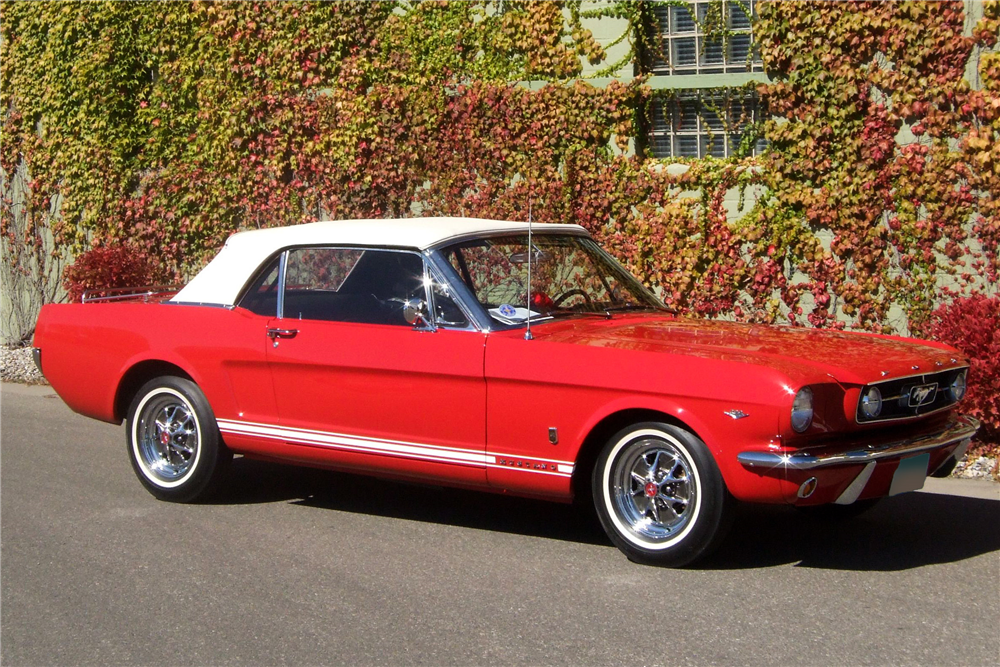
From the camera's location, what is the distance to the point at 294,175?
11977 mm

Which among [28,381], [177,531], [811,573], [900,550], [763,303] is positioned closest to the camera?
[811,573]

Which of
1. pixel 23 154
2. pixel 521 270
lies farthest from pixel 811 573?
pixel 23 154

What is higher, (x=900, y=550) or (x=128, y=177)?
(x=128, y=177)

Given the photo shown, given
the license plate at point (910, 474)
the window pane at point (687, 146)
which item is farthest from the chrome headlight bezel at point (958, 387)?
the window pane at point (687, 146)

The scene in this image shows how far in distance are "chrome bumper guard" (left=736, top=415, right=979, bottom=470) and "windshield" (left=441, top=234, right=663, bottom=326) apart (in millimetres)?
1365

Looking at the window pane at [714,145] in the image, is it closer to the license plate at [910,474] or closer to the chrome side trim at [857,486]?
the license plate at [910,474]

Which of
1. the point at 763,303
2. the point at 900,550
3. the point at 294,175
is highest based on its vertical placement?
the point at 294,175

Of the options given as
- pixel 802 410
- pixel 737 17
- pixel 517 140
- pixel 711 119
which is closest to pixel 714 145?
pixel 711 119

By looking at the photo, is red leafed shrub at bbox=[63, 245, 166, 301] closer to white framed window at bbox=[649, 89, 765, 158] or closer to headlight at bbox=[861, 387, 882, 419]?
white framed window at bbox=[649, 89, 765, 158]

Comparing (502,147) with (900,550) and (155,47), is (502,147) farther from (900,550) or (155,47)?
(900,550)

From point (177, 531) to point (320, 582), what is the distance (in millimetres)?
1283

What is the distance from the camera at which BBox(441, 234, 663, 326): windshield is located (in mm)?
5984

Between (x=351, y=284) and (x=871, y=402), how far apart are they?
2.72 metres

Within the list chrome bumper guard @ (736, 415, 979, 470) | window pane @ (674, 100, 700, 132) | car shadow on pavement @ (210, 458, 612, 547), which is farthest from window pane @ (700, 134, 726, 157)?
chrome bumper guard @ (736, 415, 979, 470)
